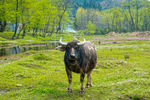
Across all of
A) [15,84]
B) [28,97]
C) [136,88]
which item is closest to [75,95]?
[28,97]

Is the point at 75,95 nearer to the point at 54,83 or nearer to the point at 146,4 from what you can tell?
the point at 54,83

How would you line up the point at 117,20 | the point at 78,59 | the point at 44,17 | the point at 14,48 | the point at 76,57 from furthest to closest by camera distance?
the point at 117,20
the point at 44,17
the point at 14,48
the point at 78,59
the point at 76,57

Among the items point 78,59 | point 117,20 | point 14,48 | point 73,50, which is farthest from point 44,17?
point 117,20

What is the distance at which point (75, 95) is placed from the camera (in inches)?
360

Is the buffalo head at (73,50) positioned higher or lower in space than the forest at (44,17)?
lower

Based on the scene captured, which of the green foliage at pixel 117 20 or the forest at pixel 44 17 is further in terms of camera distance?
the green foliage at pixel 117 20

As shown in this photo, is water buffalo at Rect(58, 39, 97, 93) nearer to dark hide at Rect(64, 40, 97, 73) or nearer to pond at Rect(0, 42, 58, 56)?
dark hide at Rect(64, 40, 97, 73)

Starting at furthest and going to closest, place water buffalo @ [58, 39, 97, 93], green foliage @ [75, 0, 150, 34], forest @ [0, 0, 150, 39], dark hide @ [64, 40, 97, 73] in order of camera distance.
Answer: green foliage @ [75, 0, 150, 34] < forest @ [0, 0, 150, 39] < dark hide @ [64, 40, 97, 73] < water buffalo @ [58, 39, 97, 93]

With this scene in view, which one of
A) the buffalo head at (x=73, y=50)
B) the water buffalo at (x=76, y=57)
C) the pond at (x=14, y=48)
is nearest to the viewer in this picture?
the buffalo head at (x=73, y=50)

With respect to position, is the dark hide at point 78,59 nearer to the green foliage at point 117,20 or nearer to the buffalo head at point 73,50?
the buffalo head at point 73,50

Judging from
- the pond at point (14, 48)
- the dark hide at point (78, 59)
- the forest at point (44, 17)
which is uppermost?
the forest at point (44, 17)

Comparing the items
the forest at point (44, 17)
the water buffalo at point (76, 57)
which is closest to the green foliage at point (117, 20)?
the forest at point (44, 17)

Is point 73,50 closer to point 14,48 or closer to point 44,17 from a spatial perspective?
point 14,48

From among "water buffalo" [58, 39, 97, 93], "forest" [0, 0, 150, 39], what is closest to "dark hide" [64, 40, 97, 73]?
"water buffalo" [58, 39, 97, 93]
